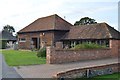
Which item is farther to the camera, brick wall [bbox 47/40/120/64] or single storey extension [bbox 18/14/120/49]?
single storey extension [bbox 18/14/120/49]

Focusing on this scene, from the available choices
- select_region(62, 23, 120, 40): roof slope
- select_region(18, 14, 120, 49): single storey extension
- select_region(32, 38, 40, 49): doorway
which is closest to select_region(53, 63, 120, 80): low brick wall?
select_region(18, 14, 120, 49): single storey extension

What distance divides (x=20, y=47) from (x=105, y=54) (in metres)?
29.9

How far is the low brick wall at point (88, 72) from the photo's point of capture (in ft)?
46.6

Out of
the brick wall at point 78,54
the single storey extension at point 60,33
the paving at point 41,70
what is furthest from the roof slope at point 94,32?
the paving at point 41,70

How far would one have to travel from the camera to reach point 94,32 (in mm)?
39125

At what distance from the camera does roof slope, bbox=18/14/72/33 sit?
4722 cm

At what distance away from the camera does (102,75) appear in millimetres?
17328

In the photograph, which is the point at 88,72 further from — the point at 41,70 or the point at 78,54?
the point at 78,54

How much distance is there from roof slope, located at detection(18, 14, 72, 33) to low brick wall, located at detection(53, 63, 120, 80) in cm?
2795

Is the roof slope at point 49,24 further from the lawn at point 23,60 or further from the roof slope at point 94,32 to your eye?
the lawn at point 23,60

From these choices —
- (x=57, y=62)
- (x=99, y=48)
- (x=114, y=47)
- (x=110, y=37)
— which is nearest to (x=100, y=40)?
(x=110, y=37)

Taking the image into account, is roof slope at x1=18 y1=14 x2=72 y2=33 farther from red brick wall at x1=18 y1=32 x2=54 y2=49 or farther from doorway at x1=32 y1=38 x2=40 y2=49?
doorway at x1=32 y1=38 x2=40 y2=49

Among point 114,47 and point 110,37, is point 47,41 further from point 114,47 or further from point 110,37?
point 114,47

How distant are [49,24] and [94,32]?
39.4 ft
